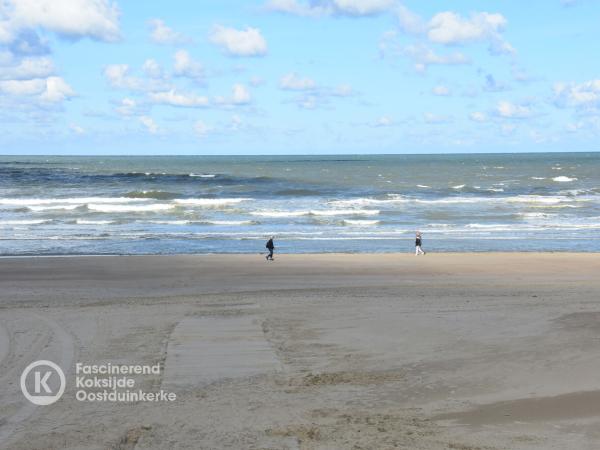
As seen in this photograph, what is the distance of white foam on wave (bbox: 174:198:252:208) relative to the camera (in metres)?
53.9

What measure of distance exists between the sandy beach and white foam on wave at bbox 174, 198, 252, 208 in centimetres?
3207

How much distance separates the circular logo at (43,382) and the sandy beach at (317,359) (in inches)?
7.1

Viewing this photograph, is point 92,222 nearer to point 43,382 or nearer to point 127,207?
point 127,207

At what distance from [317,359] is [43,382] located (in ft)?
13.6

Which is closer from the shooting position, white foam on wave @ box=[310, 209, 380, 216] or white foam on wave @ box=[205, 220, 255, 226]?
white foam on wave @ box=[205, 220, 255, 226]

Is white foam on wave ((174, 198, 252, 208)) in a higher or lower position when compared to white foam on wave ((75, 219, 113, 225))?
higher

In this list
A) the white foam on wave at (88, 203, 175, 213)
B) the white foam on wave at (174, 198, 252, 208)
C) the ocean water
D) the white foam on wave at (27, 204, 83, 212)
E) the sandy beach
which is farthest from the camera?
the white foam on wave at (174, 198, 252, 208)

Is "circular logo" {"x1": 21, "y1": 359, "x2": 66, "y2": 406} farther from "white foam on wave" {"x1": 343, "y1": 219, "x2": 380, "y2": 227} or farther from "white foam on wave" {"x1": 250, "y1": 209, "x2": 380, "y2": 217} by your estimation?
"white foam on wave" {"x1": 250, "y1": 209, "x2": 380, "y2": 217}

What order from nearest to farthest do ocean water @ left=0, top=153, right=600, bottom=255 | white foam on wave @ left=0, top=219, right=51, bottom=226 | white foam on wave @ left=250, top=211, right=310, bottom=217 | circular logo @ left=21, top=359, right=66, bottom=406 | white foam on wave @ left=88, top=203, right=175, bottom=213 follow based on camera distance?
circular logo @ left=21, top=359, right=66, bottom=406, ocean water @ left=0, top=153, right=600, bottom=255, white foam on wave @ left=0, top=219, right=51, bottom=226, white foam on wave @ left=250, top=211, right=310, bottom=217, white foam on wave @ left=88, top=203, right=175, bottom=213

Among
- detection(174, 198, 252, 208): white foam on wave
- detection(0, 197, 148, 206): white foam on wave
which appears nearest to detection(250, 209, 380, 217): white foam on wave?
detection(174, 198, 252, 208): white foam on wave

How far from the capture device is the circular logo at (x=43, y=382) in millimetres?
10023

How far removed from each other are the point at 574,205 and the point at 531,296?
3747 centimetres

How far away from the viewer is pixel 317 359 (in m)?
11.9

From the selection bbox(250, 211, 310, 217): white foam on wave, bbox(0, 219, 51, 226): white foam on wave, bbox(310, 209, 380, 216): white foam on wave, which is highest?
bbox(310, 209, 380, 216): white foam on wave
